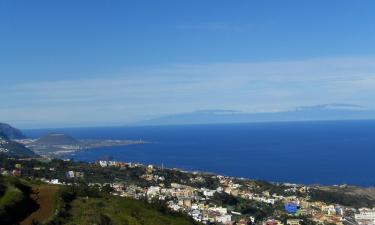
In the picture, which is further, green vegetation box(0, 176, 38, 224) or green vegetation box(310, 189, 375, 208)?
green vegetation box(310, 189, 375, 208)

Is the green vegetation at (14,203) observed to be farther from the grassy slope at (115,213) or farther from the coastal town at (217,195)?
the coastal town at (217,195)

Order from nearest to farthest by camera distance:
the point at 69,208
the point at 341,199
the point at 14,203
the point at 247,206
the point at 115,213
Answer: the point at 14,203
the point at 69,208
the point at 115,213
the point at 247,206
the point at 341,199

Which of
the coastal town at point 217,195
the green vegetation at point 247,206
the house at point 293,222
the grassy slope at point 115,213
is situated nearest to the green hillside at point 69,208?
the grassy slope at point 115,213

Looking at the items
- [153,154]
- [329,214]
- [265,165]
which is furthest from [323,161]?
[329,214]

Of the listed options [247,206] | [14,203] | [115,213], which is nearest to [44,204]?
[14,203]

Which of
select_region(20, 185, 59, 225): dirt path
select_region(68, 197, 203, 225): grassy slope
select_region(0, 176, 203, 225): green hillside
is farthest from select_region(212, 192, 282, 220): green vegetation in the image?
select_region(20, 185, 59, 225): dirt path

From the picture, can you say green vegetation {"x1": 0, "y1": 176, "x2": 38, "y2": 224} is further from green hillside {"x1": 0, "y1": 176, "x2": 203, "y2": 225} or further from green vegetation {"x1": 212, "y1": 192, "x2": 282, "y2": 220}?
green vegetation {"x1": 212, "y1": 192, "x2": 282, "y2": 220}

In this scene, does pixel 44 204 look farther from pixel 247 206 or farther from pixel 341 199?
pixel 341 199
